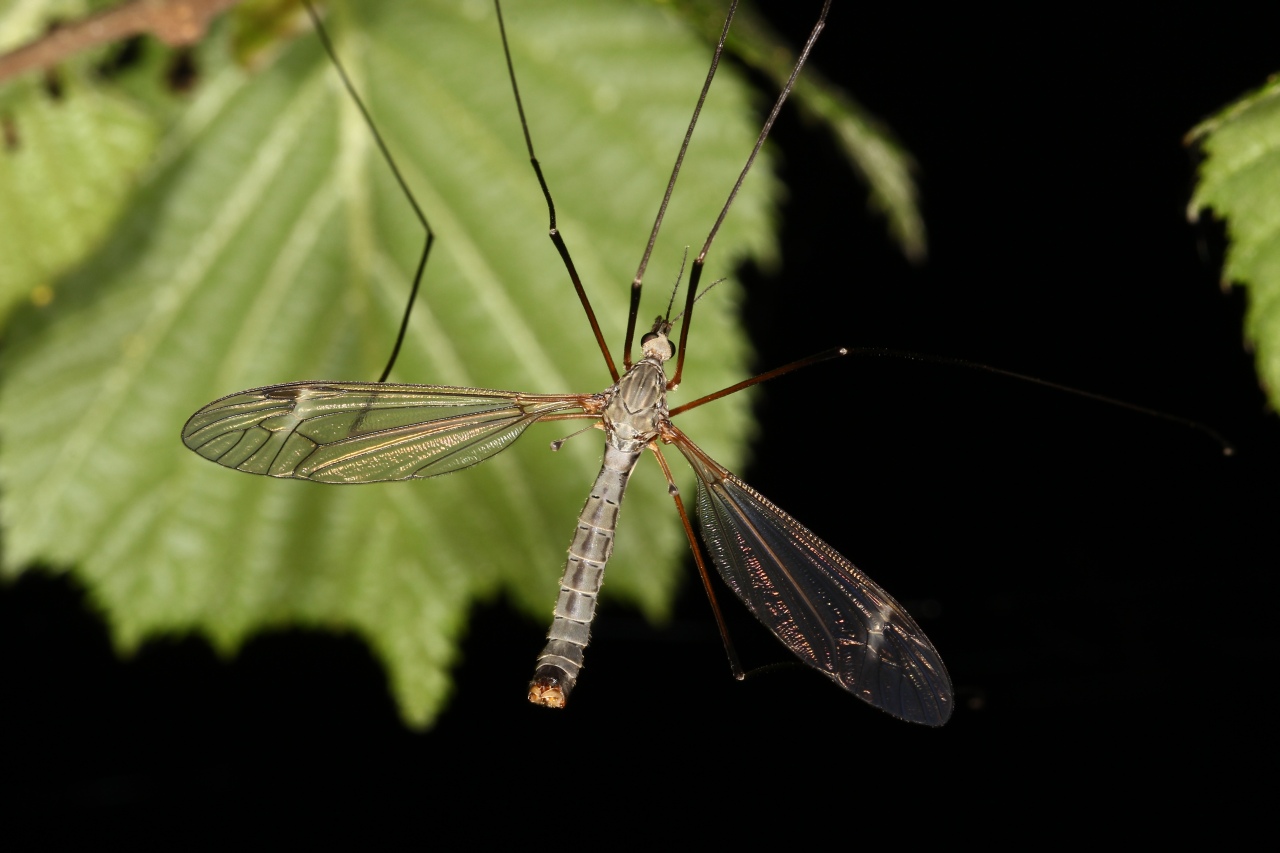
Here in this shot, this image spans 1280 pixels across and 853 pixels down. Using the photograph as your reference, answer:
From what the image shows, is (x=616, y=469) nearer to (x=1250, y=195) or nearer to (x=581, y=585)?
(x=581, y=585)

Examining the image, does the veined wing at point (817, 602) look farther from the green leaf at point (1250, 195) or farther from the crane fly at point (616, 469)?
the green leaf at point (1250, 195)

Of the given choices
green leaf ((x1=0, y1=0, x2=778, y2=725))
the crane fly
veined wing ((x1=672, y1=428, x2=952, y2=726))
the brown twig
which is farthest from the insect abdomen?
the brown twig

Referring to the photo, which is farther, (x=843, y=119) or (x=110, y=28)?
(x=110, y=28)

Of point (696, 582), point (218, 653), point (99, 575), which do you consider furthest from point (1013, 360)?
point (99, 575)

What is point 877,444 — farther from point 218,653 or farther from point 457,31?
point 218,653

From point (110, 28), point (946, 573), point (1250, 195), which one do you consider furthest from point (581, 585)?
point (946, 573)

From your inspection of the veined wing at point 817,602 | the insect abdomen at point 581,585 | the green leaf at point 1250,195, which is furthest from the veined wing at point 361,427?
the green leaf at point 1250,195

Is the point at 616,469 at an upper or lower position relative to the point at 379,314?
lower

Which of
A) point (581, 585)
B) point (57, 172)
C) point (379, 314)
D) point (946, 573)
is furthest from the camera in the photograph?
point (946, 573)
